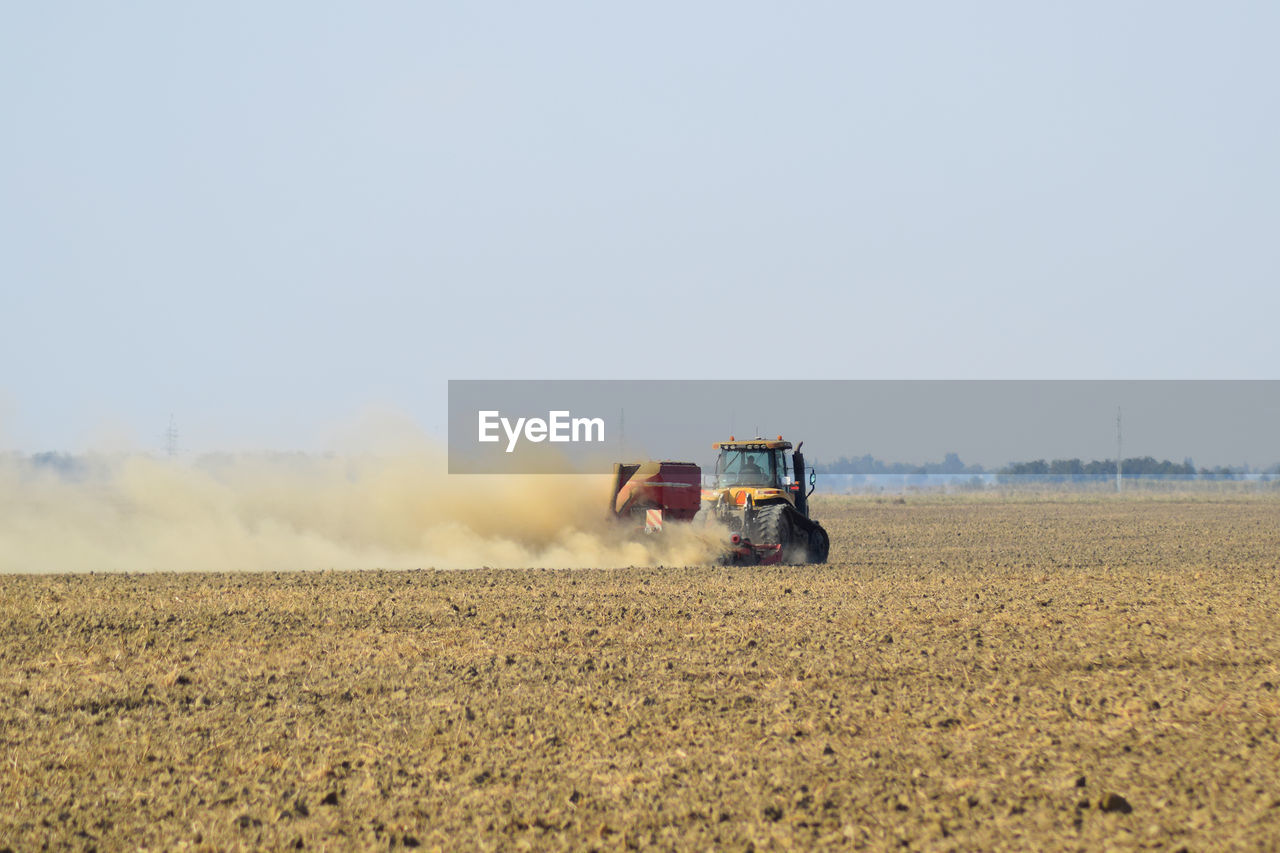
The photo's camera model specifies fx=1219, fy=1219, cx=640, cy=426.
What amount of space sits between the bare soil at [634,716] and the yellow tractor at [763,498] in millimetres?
Answer: 3378

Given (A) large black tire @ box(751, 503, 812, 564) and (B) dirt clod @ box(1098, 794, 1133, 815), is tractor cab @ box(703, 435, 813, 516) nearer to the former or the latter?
(A) large black tire @ box(751, 503, 812, 564)

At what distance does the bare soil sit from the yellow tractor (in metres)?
3.38

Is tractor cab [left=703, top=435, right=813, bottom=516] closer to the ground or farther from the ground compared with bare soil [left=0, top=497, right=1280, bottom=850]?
farther from the ground

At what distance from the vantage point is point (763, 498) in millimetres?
22938

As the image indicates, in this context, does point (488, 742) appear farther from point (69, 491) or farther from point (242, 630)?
point (69, 491)

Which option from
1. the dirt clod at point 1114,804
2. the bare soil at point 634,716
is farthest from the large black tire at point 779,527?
the dirt clod at point 1114,804

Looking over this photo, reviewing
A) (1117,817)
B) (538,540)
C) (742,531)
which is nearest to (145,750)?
(1117,817)

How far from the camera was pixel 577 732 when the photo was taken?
9.92 meters

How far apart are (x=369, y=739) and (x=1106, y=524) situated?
41.7 metres

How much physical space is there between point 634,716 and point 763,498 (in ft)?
41.9

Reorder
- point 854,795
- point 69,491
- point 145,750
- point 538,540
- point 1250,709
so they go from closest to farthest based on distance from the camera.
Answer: point 854,795, point 145,750, point 1250,709, point 538,540, point 69,491

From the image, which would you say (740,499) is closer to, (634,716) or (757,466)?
(757,466)

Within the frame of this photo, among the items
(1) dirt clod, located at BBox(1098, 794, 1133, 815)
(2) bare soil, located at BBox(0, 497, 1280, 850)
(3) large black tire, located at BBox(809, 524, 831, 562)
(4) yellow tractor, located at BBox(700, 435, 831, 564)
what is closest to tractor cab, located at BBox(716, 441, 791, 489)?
(4) yellow tractor, located at BBox(700, 435, 831, 564)

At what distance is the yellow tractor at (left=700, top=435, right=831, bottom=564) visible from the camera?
22906mm
